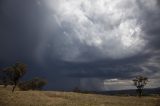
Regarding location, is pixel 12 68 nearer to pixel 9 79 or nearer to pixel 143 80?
pixel 9 79

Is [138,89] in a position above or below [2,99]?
above

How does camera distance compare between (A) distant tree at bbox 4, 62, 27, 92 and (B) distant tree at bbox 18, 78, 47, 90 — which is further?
(B) distant tree at bbox 18, 78, 47, 90

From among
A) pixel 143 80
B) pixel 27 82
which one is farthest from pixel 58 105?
pixel 27 82

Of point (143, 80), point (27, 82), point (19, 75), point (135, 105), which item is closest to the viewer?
point (135, 105)

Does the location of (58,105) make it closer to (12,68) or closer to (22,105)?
(22,105)

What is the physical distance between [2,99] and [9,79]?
2013 inches

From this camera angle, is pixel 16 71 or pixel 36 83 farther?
pixel 36 83

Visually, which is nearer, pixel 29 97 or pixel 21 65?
pixel 29 97

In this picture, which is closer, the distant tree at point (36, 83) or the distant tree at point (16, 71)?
the distant tree at point (16, 71)

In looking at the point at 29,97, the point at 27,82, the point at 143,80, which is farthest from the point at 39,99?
the point at 27,82

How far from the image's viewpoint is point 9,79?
9981cm

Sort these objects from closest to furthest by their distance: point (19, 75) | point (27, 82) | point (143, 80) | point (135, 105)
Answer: point (135, 105), point (19, 75), point (143, 80), point (27, 82)

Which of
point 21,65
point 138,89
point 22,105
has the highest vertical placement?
point 21,65

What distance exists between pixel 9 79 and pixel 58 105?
5481 cm
